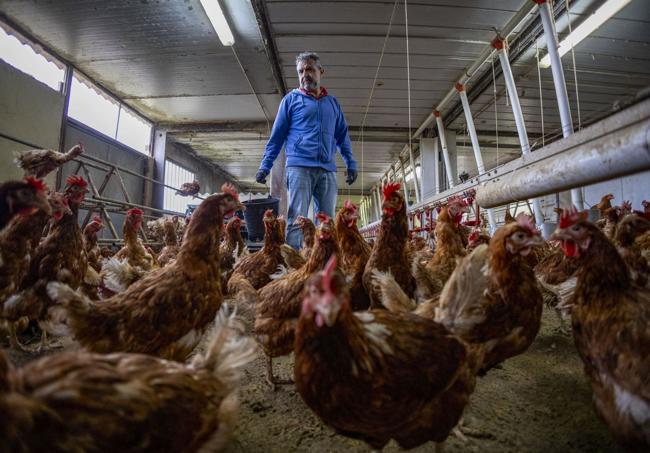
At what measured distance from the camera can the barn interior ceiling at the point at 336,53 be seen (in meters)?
5.06

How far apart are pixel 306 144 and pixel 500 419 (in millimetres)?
3369

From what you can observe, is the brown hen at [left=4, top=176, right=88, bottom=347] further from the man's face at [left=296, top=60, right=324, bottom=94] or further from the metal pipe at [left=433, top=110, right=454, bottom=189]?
the metal pipe at [left=433, top=110, right=454, bottom=189]

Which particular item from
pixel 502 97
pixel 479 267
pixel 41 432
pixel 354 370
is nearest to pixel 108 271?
pixel 41 432

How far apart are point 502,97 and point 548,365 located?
7655 mm

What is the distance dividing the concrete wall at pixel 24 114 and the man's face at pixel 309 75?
187 inches

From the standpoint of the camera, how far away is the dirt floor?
145cm

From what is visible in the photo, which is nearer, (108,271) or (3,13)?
(108,271)

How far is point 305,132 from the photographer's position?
4078 mm

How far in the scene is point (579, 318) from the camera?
147 centimetres

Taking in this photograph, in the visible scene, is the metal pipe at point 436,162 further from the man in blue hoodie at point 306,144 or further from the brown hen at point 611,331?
the brown hen at point 611,331

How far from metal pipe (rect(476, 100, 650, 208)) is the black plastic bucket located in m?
3.92

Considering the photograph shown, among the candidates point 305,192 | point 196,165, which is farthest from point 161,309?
point 196,165

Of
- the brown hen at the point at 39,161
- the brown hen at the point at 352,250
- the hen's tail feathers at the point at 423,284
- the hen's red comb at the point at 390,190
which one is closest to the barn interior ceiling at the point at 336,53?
the brown hen at the point at 39,161

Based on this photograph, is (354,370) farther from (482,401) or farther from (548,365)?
(548,365)
